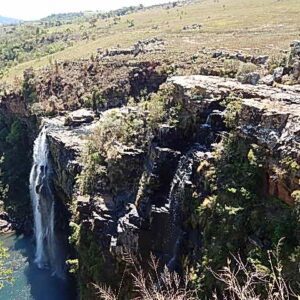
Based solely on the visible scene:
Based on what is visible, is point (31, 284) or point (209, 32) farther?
point (209, 32)

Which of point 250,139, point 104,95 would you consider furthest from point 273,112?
point 104,95

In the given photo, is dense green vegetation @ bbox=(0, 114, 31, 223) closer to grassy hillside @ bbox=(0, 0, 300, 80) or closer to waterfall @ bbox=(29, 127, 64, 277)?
waterfall @ bbox=(29, 127, 64, 277)

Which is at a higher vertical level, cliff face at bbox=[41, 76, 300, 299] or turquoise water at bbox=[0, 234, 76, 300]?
cliff face at bbox=[41, 76, 300, 299]

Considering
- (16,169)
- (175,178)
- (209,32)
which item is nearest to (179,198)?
(175,178)

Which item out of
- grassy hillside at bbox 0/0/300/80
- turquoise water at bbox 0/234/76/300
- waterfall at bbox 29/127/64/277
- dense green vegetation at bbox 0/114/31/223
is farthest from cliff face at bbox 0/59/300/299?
grassy hillside at bbox 0/0/300/80

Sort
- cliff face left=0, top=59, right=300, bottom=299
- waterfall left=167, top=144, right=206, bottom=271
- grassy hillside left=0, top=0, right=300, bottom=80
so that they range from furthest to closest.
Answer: grassy hillside left=0, top=0, right=300, bottom=80
waterfall left=167, top=144, right=206, bottom=271
cliff face left=0, top=59, right=300, bottom=299

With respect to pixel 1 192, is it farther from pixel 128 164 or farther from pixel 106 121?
pixel 128 164

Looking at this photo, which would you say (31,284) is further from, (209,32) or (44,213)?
(209,32)
